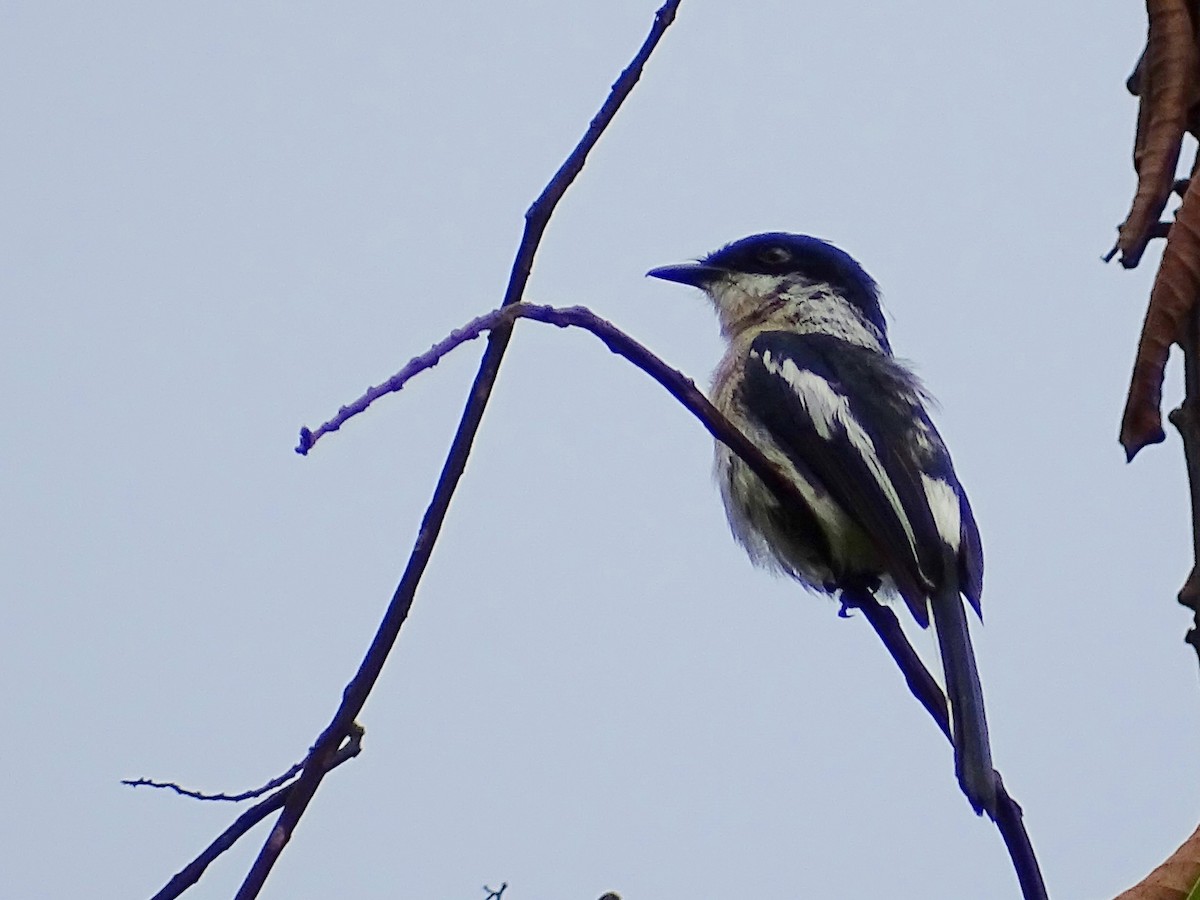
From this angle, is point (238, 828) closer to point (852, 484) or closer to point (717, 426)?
point (717, 426)

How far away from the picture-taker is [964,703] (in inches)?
143

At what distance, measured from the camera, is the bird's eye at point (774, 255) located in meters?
6.30

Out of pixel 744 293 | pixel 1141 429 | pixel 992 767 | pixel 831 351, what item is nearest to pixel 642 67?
pixel 1141 429

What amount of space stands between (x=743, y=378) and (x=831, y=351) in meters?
0.35

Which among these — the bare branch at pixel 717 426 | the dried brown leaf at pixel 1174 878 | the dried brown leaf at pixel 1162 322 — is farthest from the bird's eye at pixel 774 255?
the dried brown leaf at pixel 1174 878

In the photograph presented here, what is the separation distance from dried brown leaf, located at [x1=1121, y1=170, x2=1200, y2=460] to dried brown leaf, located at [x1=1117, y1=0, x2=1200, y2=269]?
73 millimetres

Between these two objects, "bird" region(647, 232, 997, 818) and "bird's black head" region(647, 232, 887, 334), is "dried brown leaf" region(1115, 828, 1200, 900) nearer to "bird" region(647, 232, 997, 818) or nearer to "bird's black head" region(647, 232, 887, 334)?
"bird" region(647, 232, 997, 818)

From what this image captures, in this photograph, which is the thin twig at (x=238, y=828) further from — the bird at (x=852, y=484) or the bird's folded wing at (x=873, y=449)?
the bird's folded wing at (x=873, y=449)

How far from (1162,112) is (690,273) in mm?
4773

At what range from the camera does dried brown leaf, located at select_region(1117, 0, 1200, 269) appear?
1564 mm

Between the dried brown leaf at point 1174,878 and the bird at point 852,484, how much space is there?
7.86 feet

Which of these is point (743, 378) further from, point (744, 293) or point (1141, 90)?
point (1141, 90)

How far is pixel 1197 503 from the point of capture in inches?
51.8

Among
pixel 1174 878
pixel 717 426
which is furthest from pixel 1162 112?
pixel 717 426
